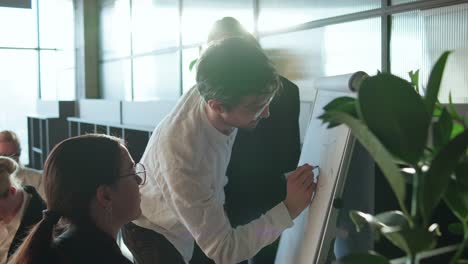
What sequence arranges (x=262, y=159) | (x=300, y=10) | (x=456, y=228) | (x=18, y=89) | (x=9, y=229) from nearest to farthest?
(x=456, y=228), (x=262, y=159), (x=9, y=229), (x=300, y=10), (x=18, y=89)

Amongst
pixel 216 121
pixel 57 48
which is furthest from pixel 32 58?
pixel 216 121

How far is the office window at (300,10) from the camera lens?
2.96 metres

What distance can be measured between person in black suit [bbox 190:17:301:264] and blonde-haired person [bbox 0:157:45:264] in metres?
1.18

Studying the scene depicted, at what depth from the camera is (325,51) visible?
10.6 feet

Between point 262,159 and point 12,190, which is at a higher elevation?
point 262,159

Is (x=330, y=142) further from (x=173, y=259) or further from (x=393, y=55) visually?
(x=393, y=55)

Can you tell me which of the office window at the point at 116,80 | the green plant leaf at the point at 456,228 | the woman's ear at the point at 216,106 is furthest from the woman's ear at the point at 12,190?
the office window at the point at 116,80

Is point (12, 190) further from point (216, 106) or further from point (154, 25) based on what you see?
point (154, 25)

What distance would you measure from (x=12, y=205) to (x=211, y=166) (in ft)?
5.53

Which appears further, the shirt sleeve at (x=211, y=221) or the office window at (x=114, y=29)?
the office window at (x=114, y=29)

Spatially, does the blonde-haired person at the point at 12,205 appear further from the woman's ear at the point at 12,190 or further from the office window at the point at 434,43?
the office window at the point at 434,43

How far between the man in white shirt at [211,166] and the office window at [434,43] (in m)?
1.11

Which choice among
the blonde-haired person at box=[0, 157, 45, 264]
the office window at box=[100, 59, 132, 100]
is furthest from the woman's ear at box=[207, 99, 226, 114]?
the office window at box=[100, 59, 132, 100]

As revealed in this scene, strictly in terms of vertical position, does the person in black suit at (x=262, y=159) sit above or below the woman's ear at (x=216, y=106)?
below
